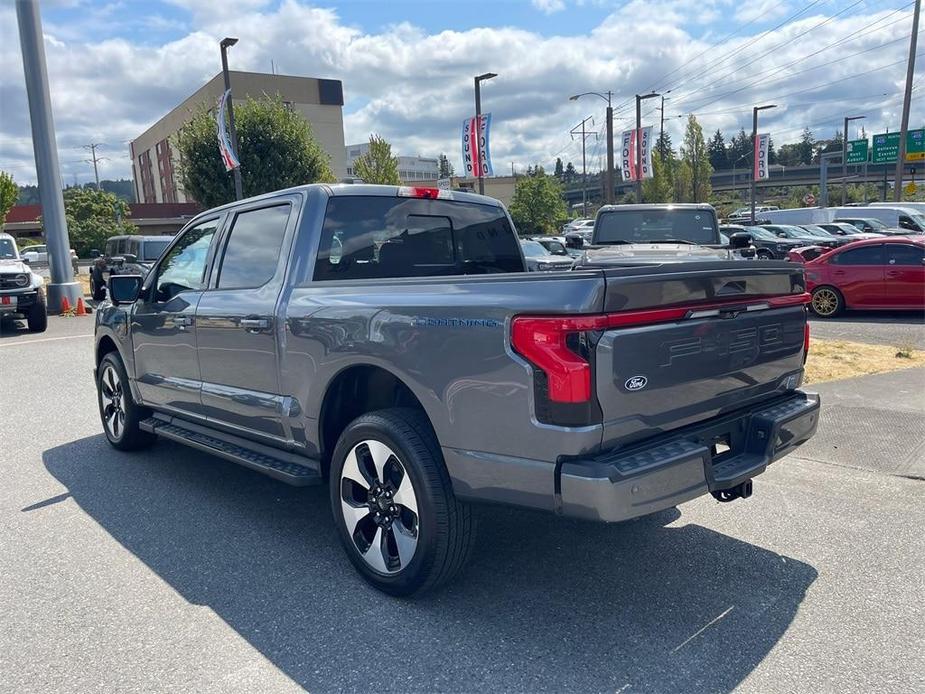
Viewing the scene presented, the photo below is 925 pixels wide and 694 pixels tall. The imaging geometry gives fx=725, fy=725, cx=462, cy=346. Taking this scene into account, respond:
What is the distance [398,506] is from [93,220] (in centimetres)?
5607

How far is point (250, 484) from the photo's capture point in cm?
517

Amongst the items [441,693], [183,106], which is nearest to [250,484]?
[441,693]

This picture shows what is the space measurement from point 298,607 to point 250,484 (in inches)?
77.9

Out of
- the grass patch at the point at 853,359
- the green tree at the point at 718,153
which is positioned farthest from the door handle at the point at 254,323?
the green tree at the point at 718,153

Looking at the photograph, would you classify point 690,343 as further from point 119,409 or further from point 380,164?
point 380,164

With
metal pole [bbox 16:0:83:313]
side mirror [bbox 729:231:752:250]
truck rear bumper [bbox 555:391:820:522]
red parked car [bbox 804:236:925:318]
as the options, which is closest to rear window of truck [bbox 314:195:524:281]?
truck rear bumper [bbox 555:391:820:522]

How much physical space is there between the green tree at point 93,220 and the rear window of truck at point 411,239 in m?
49.9

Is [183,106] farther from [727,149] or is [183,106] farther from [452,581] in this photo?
[727,149]

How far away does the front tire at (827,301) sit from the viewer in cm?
1332

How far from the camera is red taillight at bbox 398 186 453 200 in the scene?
4.46m

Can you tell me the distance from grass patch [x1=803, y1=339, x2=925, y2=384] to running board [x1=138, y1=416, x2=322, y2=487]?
596 centimetres

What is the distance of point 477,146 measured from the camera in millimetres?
24641

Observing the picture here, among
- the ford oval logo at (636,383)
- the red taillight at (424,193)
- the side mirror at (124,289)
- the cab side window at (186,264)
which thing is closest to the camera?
the ford oval logo at (636,383)

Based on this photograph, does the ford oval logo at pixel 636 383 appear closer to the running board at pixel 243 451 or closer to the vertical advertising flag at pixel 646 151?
the running board at pixel 243 451
